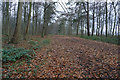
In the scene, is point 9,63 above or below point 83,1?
below

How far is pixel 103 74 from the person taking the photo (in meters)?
3.85

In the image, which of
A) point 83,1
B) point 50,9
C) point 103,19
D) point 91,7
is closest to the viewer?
point 83,1

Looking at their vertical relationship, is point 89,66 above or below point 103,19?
below

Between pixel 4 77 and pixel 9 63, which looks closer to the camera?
pixel 4 77

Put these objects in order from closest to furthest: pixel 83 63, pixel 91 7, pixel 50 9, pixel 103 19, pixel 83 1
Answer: pixel 83 63 < pixel 83 1 < pixel 50 9 < pixel 91 7 < pixel 103 19

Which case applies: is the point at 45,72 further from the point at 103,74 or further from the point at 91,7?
the point at 91,7

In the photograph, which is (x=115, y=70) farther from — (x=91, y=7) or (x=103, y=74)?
(x=91, y=7)

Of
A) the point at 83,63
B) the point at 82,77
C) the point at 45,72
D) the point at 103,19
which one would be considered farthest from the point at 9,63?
the point at 103,19

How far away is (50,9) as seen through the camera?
16.0 m

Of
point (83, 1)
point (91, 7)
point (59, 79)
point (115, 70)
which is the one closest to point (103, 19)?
point (91, 7)

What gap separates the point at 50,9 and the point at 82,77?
598 inches

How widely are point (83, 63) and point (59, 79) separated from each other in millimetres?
2013

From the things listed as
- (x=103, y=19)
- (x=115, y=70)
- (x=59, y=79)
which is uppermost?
(x=103, y=19)

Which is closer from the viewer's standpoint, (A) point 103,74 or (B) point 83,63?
(A) point 103,74
